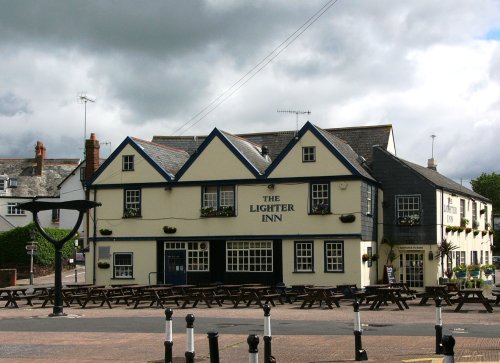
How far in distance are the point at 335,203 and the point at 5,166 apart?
4896 centimetres

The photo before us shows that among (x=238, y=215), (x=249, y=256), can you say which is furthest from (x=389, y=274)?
(x=238, y=215)

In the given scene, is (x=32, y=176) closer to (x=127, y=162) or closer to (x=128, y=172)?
(x=127, y=162)

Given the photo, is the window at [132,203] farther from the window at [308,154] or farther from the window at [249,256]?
the window at [308,154]

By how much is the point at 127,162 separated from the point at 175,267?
242 inches

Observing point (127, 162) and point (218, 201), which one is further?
point (127, 162)

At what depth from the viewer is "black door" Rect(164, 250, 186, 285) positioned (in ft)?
123

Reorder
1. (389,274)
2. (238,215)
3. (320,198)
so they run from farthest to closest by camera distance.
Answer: (238,215)
(389,274)
(320,198)

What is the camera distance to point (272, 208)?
36281 mm

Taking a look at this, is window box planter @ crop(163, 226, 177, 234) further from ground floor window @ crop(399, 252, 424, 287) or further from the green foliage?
the green foliage

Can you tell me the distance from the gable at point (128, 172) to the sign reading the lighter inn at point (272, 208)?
543cm

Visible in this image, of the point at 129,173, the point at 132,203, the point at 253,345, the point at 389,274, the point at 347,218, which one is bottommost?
the point at 389,274

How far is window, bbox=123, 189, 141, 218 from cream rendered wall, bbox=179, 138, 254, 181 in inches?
110

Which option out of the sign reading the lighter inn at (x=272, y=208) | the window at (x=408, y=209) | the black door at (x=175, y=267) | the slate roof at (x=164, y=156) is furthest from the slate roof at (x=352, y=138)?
the black door at (x=175, y=267)

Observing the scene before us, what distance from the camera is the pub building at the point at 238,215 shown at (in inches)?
1379
